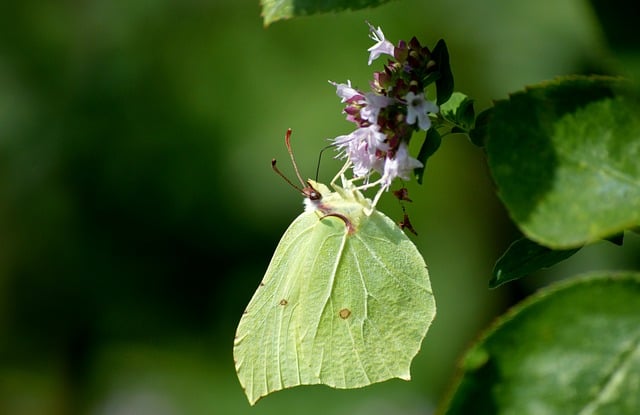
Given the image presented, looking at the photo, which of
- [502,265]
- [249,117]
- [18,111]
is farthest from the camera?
[18,111]

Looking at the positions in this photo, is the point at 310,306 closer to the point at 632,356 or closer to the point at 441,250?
the point at 632,356

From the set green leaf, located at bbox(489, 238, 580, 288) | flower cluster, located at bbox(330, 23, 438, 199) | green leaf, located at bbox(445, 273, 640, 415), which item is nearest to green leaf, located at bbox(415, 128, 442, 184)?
flower cluster, located at bbox(330, 23, 438, 199)

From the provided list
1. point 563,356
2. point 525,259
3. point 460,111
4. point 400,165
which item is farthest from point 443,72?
point 563,356

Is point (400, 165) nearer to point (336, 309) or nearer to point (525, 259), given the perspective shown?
point (525, 259)

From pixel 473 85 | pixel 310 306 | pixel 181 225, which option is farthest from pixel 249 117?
pixel 310 306

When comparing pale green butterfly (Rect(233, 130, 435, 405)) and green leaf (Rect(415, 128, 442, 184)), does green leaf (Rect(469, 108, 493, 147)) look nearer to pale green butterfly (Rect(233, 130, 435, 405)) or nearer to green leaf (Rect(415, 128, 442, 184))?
green leaf (Rect(415, 128, 442, 184))

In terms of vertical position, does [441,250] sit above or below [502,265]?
below
